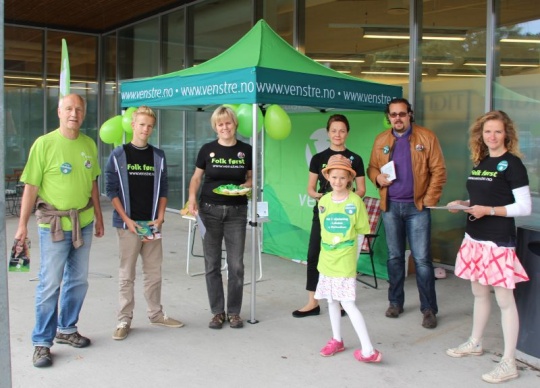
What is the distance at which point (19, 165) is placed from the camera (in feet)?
42.8

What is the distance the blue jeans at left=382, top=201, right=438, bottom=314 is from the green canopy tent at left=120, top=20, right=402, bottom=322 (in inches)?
42.5

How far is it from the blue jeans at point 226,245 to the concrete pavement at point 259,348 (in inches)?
9.3

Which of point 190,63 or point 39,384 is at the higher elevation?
point 190,63

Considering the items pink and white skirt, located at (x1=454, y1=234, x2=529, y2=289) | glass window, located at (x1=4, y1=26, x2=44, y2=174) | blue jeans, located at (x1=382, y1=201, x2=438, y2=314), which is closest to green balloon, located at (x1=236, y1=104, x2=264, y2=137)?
blue jeans, located at (x1=382, y1=201, x2=438, y2=314)

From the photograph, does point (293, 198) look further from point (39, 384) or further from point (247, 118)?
point (39, 384)

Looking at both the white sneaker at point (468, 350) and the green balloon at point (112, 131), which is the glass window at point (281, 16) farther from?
the white sneaker at point (468, 350)

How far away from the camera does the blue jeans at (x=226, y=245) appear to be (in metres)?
4.29

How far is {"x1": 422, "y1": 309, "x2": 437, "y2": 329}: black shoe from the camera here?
14.3 ft

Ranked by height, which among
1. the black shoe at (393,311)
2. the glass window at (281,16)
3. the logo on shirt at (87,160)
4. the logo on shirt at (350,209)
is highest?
the glass window at (281,16)

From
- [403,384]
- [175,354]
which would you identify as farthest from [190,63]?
[403,384]

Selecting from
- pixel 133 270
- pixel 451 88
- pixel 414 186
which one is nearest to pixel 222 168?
pixel 133 270

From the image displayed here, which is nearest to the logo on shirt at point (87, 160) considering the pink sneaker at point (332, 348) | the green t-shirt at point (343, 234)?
the green t-shirt at point (343, 234)

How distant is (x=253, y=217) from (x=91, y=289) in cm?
197

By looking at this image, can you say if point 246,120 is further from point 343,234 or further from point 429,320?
point 429,320
